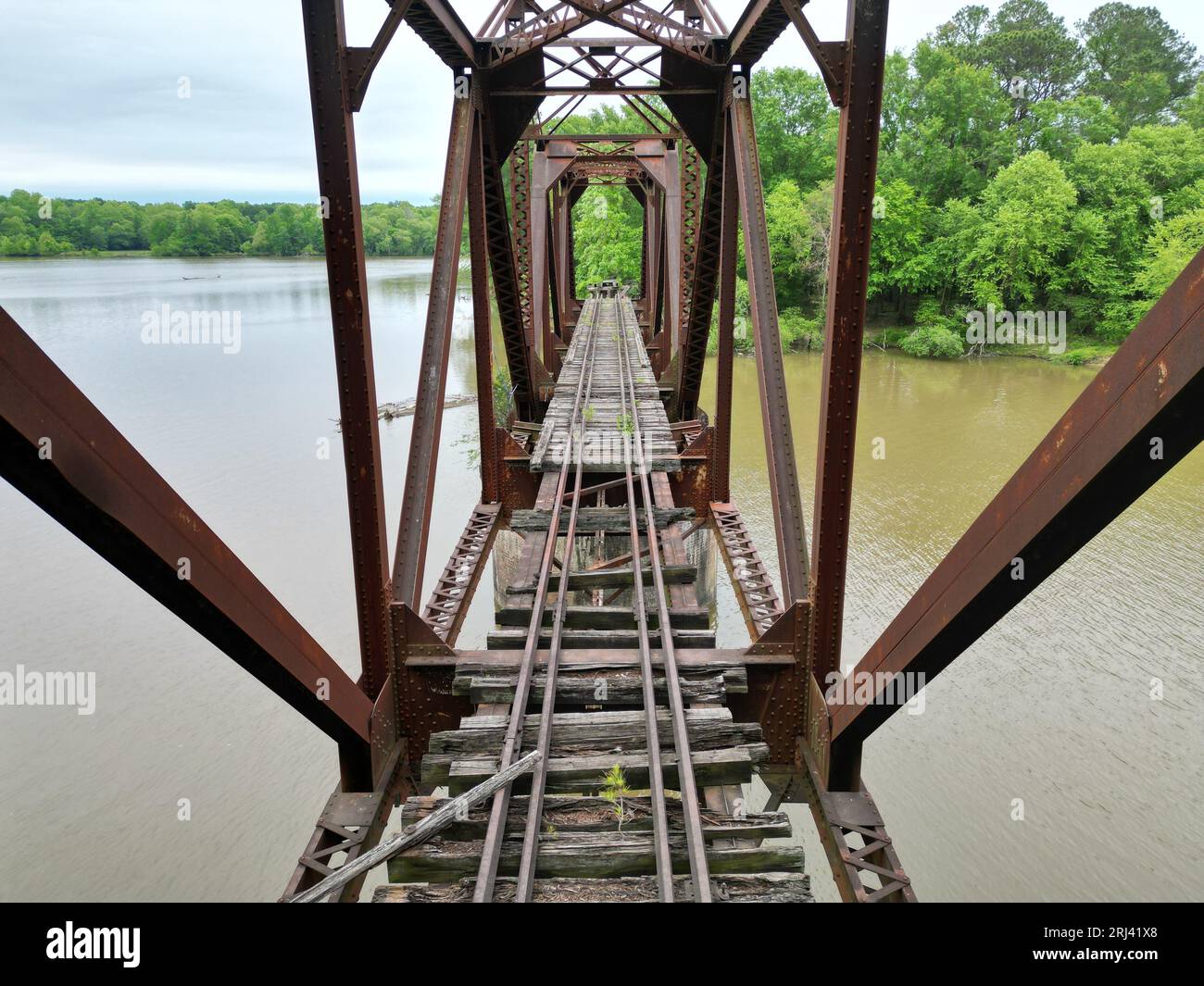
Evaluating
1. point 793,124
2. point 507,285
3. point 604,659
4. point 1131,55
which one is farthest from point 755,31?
point 1131,55

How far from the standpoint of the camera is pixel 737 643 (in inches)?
513

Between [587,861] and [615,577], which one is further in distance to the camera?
[615,577]

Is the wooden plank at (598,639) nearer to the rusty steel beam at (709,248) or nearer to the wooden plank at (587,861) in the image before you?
the wooden plank at (587,861)

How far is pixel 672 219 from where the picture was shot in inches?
644

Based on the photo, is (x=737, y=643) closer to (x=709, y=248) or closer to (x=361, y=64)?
(x=709, y=248)

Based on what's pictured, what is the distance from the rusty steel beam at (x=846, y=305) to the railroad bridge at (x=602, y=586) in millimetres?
14

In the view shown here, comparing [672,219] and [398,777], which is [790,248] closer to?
[672,219]

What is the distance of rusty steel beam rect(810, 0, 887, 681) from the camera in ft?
12.5

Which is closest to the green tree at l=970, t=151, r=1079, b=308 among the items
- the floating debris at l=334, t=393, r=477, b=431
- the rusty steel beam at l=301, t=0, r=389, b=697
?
the floating debris at l=334, t=393, r=477, b=431

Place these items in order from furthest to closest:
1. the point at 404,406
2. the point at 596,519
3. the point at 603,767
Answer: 1. the point at 404,406
2. the point at 596,519
3. the point at 603,767

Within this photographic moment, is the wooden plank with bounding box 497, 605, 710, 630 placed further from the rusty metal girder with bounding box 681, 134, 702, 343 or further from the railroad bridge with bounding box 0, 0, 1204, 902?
the rusty metal girder with bounding box 681, 134, 702, 343

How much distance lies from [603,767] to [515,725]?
56 cm
